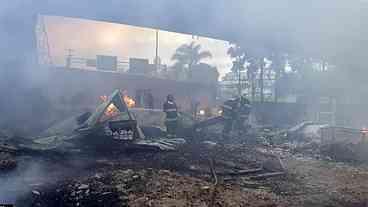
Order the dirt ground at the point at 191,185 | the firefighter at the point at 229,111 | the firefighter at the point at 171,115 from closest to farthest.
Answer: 1. the dirt ground at the point at 191,185
2. the firefighter at the point at 171,115
3. the firefighter at the point at 229,111

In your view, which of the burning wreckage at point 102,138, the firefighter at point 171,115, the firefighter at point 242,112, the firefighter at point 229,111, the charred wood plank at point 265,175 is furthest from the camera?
the firefighter at point 242,112

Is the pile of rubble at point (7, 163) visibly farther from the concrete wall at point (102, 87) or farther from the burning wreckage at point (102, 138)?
the concrete wall at point (102, 87)

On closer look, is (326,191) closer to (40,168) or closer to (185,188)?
(185,188)

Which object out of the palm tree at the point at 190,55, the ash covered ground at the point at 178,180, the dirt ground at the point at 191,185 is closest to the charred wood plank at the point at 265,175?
the ash covered ground at the point at 178,180

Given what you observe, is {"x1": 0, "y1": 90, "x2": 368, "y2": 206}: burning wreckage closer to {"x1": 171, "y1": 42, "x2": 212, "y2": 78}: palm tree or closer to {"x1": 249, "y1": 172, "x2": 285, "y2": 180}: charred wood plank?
{"x1": 249, "y1": 172, "x2": 285, "y2": 180}: charred wood plank

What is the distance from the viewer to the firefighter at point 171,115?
877 centimetres

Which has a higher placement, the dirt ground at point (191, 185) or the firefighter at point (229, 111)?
the firefighter at point (229, 111)

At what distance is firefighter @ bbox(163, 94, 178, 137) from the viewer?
28.8 feet

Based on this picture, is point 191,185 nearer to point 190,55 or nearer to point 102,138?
point 102,138

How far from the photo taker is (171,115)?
8875 mm

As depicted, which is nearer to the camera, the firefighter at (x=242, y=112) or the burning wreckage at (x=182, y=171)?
the burning wreckage at (x=182, y=171)

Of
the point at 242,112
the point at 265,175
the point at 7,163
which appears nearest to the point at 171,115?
the point at 242,112

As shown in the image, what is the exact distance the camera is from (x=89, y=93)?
1605 cm

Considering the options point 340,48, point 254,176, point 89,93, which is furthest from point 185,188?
point 89,93
